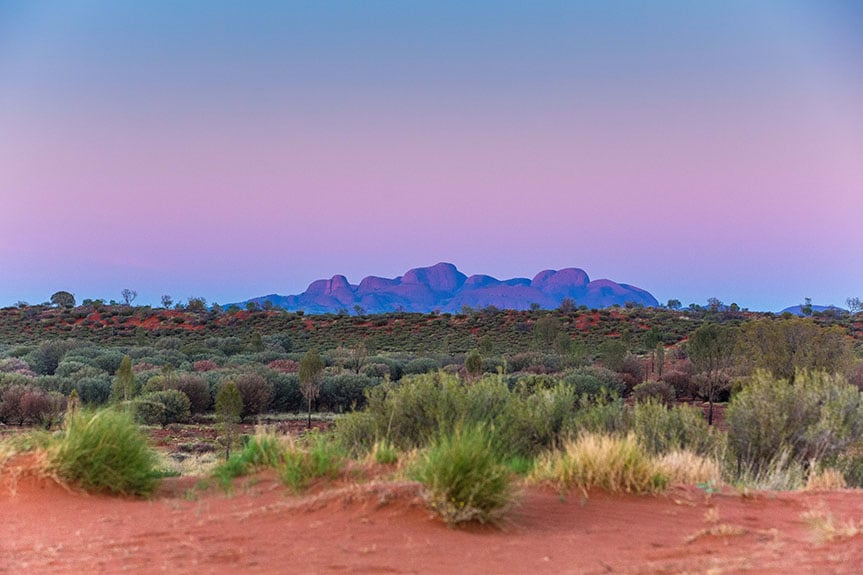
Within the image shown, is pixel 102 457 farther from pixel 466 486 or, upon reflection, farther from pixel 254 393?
pixel 254 393

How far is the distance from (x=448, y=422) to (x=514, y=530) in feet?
13.7

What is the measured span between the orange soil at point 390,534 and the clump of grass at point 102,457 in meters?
0.20

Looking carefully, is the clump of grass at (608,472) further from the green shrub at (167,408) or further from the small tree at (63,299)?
the small tree at (63,299)

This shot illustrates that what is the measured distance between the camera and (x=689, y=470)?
864 cm

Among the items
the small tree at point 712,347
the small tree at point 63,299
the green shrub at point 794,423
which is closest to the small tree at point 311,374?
the small tree at point 712,347

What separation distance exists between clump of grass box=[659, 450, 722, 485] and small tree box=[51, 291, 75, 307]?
268 feet

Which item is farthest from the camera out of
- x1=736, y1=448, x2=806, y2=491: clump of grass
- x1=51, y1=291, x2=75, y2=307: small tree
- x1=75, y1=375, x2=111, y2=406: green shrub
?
x1=51, y1=291, x2=75, y2=307: small tree

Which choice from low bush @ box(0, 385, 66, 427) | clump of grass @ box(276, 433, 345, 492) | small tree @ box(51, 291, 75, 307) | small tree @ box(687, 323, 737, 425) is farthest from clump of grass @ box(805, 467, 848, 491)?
small tree @ box(51, 291, 75, 307)

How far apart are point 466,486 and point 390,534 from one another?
2.46ft

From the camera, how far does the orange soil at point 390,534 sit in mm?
5477

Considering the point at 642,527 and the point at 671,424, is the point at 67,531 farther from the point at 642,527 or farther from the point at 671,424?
the point at 671,424

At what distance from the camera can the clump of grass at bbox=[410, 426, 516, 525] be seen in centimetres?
635

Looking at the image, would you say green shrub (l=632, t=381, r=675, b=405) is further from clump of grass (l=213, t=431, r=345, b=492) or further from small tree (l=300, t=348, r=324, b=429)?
clump of grass (l=213, t=431, r=345, b=492)

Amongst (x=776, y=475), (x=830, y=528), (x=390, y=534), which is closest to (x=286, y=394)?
(x=776, y=475)
